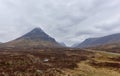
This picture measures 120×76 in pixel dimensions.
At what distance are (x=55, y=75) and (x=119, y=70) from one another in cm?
2122

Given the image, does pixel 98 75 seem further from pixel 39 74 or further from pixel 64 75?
pixel 39 74

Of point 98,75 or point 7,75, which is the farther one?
point 98,75

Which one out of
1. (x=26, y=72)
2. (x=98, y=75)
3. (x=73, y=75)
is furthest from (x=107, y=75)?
(x=26, y=72)

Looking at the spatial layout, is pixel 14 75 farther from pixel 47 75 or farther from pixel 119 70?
pixel 119 70

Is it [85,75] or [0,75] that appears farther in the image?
[85,75]

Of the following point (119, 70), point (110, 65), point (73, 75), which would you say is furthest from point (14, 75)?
point (110, 65)

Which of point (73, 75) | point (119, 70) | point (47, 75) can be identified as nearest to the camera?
point (47, 75)

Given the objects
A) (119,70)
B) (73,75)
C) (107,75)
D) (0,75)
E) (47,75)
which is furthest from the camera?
(119,70)

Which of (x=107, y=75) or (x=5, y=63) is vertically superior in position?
(x=5, y=63)

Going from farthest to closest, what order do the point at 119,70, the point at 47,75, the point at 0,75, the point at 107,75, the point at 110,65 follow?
the point at 110,65, the point at 119,70, the point at 107,75, the point at 47,75, the point at 0,75

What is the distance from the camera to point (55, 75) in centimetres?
4459

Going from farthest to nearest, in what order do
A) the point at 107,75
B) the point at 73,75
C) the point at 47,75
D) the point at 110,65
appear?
the point at 110,65
the point at 107,75
the point at 73,75
the point at 47,75

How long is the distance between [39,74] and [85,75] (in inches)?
434

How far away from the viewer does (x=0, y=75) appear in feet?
135
